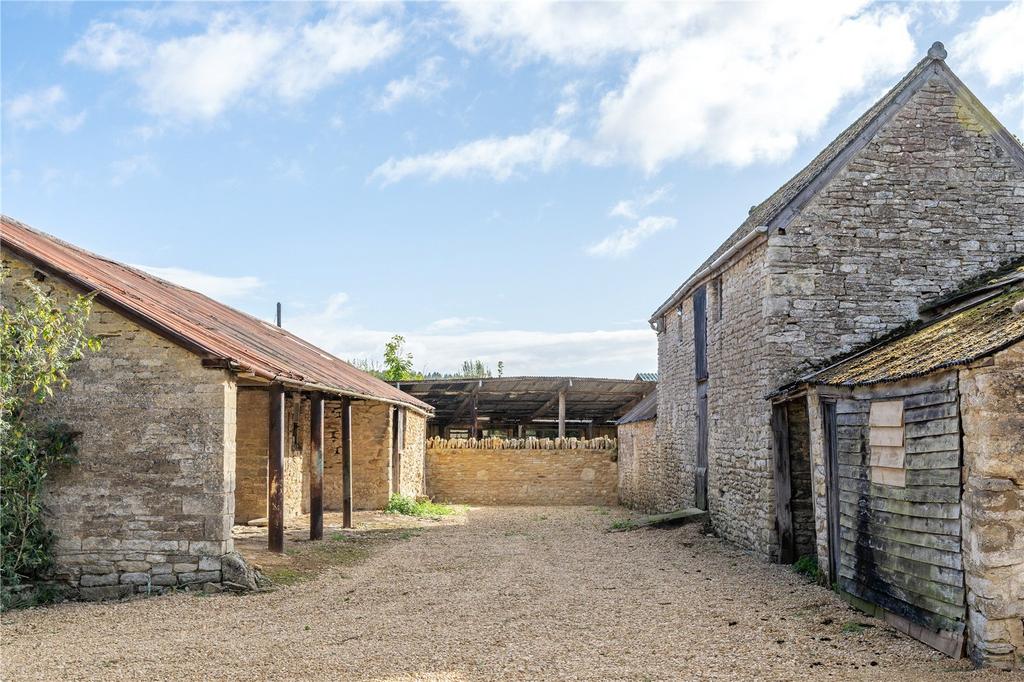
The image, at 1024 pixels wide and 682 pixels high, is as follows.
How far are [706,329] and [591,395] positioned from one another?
1108 cm

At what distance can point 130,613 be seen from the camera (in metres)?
8.53

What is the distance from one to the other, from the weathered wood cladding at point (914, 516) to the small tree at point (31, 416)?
8.10 m

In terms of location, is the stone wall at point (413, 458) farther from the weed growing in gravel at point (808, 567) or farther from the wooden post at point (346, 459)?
the weed growing in gravel at point (808, 567)

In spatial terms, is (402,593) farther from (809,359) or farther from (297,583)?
(809,359)

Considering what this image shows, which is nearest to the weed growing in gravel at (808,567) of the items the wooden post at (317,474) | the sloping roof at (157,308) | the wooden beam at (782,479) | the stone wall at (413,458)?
the wooden beam at (782,479)

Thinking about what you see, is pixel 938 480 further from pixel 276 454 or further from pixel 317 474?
pixel 317 474

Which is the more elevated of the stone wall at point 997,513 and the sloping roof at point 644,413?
the sloping roof at point 644,413

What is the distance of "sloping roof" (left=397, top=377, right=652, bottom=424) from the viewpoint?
82.1 feet

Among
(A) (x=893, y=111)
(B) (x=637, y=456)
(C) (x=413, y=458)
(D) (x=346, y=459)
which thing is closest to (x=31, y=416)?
(D) (x=346, y=459)

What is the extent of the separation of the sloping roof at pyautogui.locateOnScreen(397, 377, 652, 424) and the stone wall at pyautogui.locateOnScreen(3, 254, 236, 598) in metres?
15.7

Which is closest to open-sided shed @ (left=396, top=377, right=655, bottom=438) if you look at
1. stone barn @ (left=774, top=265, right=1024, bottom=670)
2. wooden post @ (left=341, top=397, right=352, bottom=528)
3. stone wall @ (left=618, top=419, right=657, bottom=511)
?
stone wall @ (left=618, top=419, right=657, bottom=511)

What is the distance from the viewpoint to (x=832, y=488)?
9.63 meters

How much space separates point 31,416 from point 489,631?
→ 5.76m

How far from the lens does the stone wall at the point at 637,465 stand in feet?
66.0
